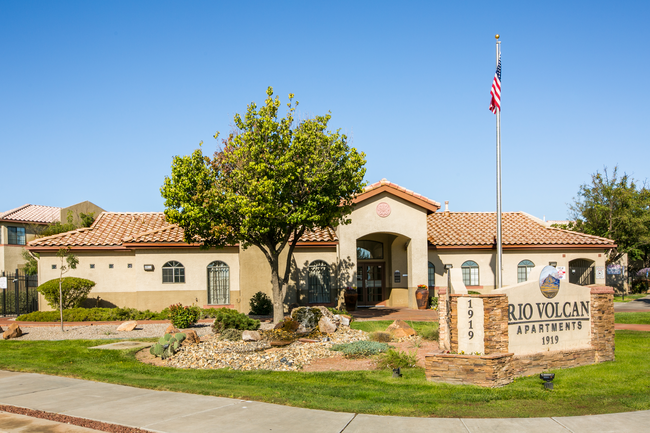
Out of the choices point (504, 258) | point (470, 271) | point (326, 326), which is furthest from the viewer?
point (504, 258)

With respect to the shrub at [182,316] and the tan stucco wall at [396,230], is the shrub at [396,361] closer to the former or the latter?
the shrub at [182,316]

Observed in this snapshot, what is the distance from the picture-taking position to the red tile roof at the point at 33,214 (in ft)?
136

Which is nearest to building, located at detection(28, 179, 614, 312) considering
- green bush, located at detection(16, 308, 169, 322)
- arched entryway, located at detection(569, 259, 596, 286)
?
arched entryway, located at detection(569, 259, 596, 286)

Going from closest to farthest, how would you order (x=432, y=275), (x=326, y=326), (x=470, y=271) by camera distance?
(x=326, y=326)
(x=432, y=275)
(x=470, y=271)

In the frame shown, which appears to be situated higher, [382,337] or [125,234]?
[125,234]

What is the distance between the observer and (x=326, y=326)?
699 inches

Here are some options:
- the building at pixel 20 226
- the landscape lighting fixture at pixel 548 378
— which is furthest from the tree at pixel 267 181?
the building at pixel 20 226

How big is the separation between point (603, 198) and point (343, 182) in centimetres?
2823

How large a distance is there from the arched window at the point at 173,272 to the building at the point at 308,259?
0.05 m

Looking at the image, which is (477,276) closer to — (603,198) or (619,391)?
(603,198)

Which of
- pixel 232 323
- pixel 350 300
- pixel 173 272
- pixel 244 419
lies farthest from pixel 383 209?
pixel 244 419

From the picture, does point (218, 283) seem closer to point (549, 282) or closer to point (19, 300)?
point (19, 300)

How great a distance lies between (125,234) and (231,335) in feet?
44.4

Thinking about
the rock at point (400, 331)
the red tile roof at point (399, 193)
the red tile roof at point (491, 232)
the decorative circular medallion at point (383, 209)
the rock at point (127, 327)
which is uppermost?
the red tile roof at point (399, 193)
